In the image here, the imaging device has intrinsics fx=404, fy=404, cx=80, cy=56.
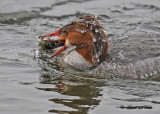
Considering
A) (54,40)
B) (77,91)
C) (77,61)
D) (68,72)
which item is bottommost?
(77,91)

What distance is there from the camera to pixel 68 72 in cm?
920

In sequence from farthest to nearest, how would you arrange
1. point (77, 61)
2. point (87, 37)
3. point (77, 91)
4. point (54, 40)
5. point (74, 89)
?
1. point (54, 40)
2. point (77, 61)
3. point (87, 37)
4. point (74, 89)
5. point (77, 91)

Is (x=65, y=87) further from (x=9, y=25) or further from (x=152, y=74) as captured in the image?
(x=9, y=25)

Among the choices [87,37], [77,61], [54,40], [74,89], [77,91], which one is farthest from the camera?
[54,40]

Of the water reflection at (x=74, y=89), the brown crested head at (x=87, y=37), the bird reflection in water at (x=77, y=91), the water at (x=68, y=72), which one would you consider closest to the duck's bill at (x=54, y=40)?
the brown crested head at (x=87, y=37)

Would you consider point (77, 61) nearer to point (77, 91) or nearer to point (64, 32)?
point (64, 32)

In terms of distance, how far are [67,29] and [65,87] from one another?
1.62m

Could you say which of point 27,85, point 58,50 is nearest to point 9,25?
point 58,50

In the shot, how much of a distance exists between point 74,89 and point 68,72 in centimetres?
124

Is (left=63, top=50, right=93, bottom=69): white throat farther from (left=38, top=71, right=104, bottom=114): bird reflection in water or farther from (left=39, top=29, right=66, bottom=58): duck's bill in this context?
(left=38, top=71, right=104, bottom=114): bird reflection in water

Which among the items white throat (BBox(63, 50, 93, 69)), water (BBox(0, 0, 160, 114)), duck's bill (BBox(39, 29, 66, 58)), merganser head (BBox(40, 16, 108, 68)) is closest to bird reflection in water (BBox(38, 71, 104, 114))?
water (BBox(0, 0, 160, 114))

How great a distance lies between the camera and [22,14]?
1315 cm

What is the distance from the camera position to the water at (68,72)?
23.6 feet

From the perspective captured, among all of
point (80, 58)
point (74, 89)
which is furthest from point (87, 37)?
point (74, 89)
